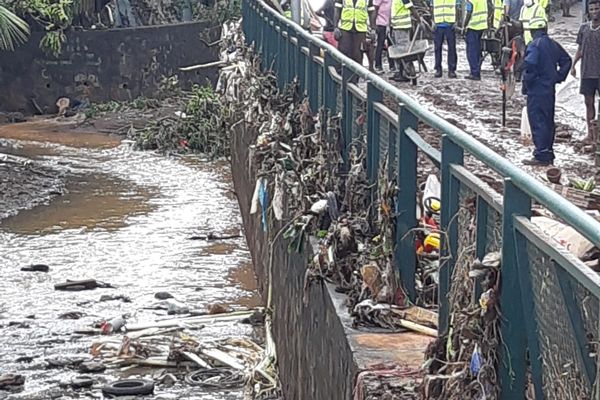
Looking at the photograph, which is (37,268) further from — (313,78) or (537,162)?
(537,162)

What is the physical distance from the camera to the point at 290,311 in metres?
8.64

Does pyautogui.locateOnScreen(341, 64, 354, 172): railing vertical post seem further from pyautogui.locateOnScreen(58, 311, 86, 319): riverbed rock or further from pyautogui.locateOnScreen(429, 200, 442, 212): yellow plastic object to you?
pyautogui.locateOnScreen(58, 311, 86, 319): riverbed rock

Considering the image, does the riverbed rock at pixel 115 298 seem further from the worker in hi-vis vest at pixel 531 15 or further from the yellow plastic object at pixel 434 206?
the worker in hi-vis vest at pixel 531 15

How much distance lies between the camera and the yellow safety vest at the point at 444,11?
22.2 m

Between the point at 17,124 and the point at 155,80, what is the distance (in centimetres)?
323

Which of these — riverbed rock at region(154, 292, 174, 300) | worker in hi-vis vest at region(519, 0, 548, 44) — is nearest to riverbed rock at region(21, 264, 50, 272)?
riverbed rock at region(154, 292, 174, 300)

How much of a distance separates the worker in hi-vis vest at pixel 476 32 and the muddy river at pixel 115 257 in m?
4.54

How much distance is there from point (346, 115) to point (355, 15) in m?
12.7

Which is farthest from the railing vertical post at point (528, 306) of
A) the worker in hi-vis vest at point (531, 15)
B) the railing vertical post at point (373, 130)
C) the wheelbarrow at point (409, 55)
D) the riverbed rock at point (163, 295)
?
the wheelbarrow at point (409, 55)

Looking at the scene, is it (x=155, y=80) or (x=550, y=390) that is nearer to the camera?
(x=550, y=390)

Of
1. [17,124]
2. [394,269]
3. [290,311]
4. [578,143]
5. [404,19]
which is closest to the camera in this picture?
[394,269]

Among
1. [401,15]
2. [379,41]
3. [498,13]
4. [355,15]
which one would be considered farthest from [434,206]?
[498,13]

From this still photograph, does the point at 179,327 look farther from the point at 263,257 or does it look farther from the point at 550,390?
the point at 550,390

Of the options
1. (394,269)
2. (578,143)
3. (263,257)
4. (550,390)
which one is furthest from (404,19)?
(550,390)
